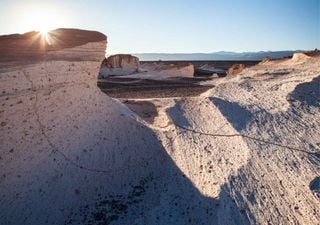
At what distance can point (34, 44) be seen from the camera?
384cm

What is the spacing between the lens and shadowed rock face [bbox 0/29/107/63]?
3.68 metres

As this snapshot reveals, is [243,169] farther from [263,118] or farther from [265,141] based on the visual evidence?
[263,118]

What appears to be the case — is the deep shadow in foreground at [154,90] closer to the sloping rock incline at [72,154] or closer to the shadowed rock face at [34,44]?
the sloping rock incline at [72,154]

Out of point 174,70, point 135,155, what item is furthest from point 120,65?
point 135,155

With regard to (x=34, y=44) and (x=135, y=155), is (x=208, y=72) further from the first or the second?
(x=34, y=44)

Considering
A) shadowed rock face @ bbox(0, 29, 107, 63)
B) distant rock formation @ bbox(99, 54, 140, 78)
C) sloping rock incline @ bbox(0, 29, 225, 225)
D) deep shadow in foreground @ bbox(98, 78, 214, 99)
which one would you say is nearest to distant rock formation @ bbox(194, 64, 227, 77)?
distant rock formation @ bbox(99, 54, 140, 78)

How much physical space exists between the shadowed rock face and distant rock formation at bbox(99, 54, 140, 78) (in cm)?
1952

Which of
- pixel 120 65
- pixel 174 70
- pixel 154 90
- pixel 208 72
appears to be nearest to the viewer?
pixel 154 90

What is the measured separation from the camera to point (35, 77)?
3.69 meters

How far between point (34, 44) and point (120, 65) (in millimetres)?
20842

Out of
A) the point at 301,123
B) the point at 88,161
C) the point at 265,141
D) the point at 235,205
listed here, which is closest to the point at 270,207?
the point at 235,205

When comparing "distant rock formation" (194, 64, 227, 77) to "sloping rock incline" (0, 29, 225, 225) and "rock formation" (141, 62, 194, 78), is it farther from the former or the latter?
"sloping rock incline" (0, 29, 225, 225)

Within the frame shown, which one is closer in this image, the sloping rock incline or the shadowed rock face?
the sloping rock incline

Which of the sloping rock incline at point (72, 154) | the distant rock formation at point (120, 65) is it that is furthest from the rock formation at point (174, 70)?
the sloping rock incline at point (72, 154)
